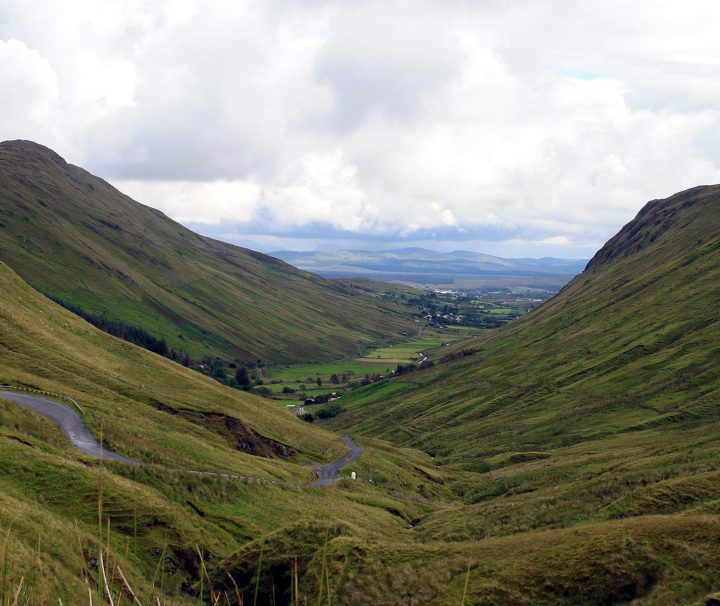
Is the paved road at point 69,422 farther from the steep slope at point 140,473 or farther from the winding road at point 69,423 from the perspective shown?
the steep slope at point 140,473

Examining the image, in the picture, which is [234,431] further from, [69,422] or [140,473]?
[140,473]

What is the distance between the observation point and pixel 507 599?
25.9 metres

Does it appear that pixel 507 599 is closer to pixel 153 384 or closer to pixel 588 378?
pixel 153 384

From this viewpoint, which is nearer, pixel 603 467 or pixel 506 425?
pixel 603 467

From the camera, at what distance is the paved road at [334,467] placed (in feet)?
261

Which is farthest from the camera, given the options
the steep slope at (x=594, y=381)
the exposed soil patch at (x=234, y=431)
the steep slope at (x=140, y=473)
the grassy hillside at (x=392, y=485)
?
the steep slope at (x=594, y=381)

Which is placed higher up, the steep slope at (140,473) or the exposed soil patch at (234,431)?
the steep slope at (140,473)

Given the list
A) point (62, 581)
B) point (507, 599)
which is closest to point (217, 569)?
point (62, 581)

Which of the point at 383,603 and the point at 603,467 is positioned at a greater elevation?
the point at 383,603

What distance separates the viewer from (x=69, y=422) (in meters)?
55.5

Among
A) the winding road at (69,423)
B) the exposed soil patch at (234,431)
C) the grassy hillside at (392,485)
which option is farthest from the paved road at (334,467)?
the winding road at (69,423)

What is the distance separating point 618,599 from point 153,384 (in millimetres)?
80632

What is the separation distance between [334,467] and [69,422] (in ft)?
144

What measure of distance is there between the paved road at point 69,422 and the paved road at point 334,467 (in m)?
29.2
